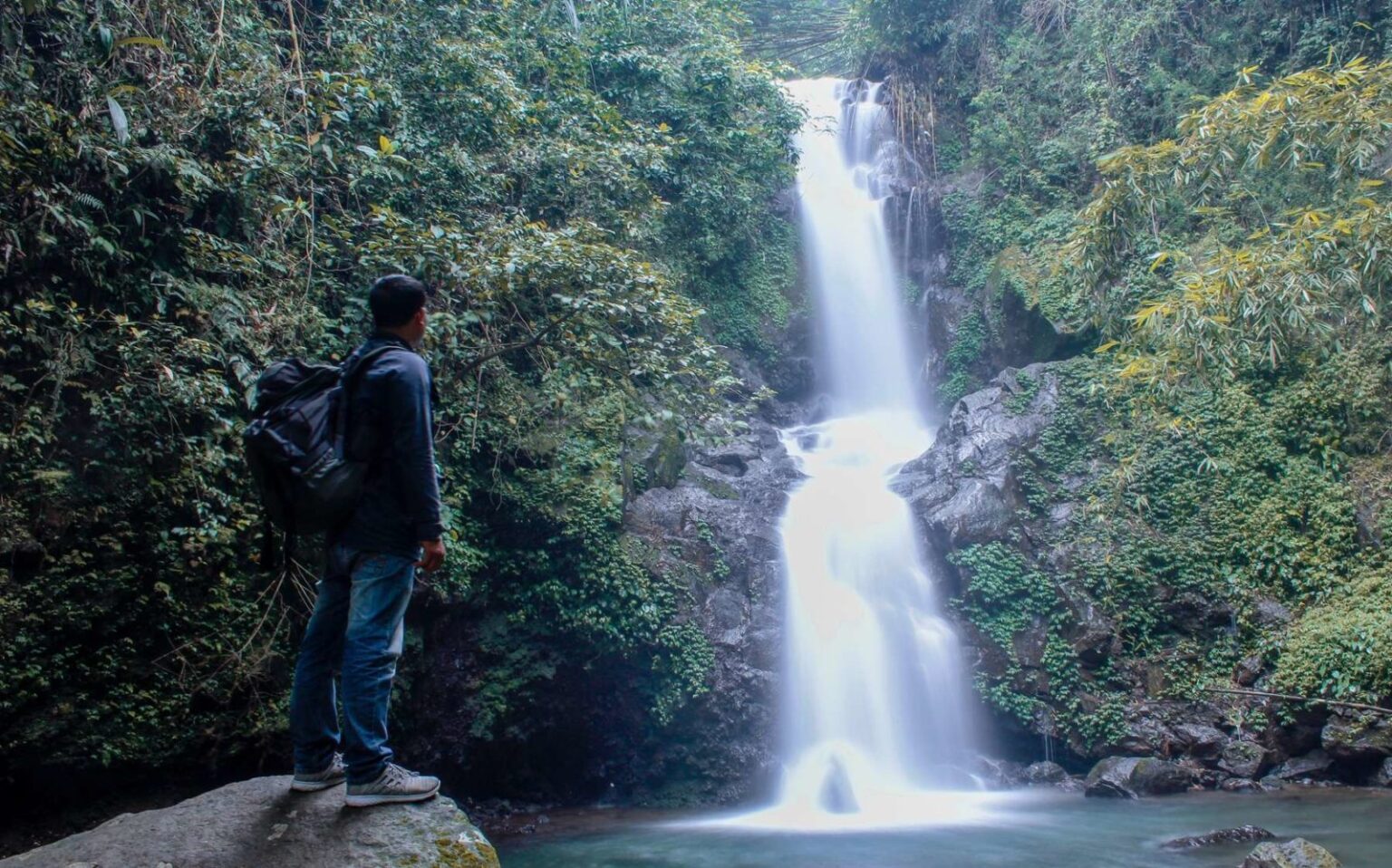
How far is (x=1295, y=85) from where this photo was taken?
7711 mm

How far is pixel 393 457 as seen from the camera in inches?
125

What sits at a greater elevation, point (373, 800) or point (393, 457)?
point (393, 457)

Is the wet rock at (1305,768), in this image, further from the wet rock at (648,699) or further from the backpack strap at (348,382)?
the backpack strap at (348,382)

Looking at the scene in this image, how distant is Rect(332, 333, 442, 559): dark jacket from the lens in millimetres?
3152

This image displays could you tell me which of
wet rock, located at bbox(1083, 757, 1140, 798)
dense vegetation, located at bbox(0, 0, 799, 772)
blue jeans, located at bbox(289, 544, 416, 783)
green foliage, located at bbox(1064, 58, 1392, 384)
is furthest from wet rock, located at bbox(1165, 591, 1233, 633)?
blue jeans, located at bbox(289, 544, 416, 783)

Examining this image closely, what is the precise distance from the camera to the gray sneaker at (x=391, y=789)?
317 centimetres

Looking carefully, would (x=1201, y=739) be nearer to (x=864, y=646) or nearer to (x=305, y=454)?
(x=864, y=646)

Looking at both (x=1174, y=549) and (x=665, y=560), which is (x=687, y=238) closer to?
(x=665, y=560)

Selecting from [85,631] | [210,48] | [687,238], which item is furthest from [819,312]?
[85,631]

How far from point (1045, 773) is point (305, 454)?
9445 millimetres

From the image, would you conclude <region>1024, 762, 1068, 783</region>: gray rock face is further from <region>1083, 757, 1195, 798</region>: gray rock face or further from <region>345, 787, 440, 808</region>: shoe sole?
<region>345, 787, 440, 808</region>: shoe sole

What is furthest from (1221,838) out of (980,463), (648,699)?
(980,463)

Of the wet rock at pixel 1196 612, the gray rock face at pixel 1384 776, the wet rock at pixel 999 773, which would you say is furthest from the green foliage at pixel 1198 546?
the gray rock face at pixel 1384 776

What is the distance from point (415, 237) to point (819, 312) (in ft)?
36.3
